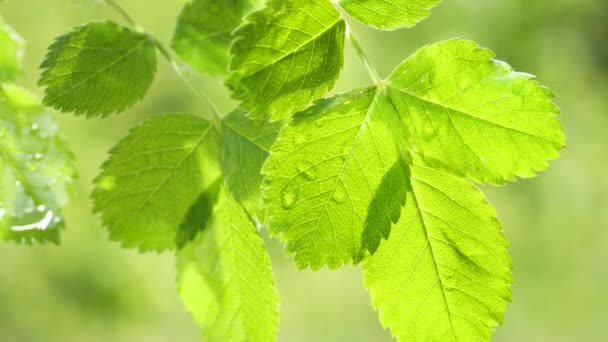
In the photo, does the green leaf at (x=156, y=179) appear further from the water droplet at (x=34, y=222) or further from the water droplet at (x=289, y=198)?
the water droplet at (x=289, y=198)

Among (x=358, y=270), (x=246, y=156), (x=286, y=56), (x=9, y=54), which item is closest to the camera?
(x=286, y=56)

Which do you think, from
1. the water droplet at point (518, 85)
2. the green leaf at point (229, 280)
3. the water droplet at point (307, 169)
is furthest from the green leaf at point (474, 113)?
the green leaf at point (229, 280)

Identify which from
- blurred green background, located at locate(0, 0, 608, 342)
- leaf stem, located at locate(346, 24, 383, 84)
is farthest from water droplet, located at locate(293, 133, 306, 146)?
blurred green background, located at locate(0, 0, 608, 342)

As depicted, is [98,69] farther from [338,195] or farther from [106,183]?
[338,195]

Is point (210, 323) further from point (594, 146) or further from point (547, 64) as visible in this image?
point (594, 146)

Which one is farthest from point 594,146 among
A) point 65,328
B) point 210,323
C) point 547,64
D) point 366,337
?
point 210,323

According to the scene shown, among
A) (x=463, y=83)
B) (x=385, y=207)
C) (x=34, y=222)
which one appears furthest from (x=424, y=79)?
(x=34, y=222)
